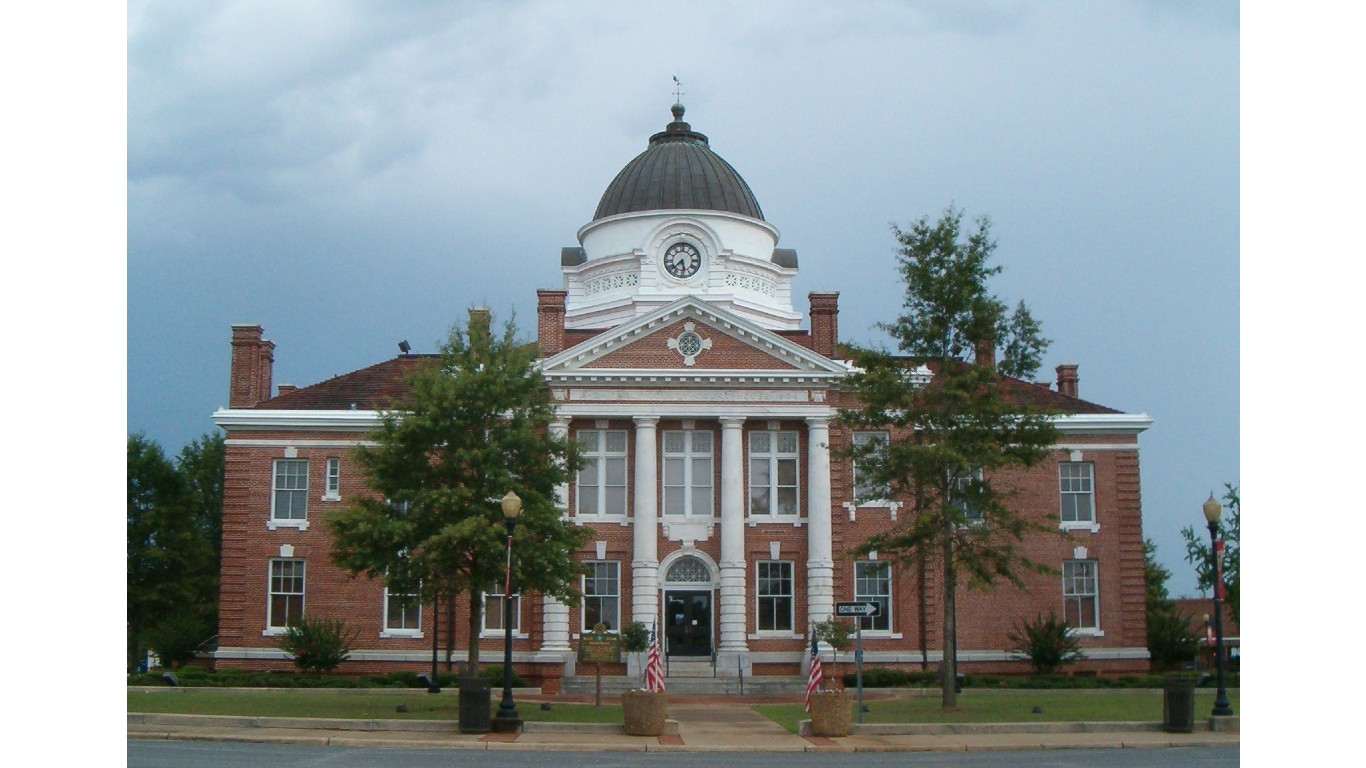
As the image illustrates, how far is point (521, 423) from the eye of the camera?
32.2m

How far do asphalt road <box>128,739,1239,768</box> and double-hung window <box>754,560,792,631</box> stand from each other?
2033 centimetres

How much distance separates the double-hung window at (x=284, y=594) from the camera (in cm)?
4375

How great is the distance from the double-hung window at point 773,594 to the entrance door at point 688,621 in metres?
1.60

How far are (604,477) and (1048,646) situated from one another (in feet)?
48.0

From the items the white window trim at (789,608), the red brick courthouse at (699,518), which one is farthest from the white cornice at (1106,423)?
the white window trim at (789,608)

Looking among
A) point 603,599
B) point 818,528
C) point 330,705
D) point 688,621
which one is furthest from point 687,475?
point 330,705

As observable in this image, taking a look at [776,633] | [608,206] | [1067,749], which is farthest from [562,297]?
[1067,749]

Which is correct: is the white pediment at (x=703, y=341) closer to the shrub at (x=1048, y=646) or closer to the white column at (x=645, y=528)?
the white column at (x=645, y=528)

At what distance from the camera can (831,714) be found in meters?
25.7

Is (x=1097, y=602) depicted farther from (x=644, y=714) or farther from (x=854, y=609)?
(x=644, y=714)

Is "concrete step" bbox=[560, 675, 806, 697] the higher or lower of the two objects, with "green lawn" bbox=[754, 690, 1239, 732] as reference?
lower

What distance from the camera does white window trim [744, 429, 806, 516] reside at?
44438 millimetres

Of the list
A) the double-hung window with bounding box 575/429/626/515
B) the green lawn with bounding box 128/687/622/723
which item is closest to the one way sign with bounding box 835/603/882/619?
the green lawn with bounding box 128/687/622/723

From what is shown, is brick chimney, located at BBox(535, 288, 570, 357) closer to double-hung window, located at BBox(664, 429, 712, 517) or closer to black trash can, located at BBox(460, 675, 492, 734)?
double-hung window, located at BBox(664, 429, 712, 517)
